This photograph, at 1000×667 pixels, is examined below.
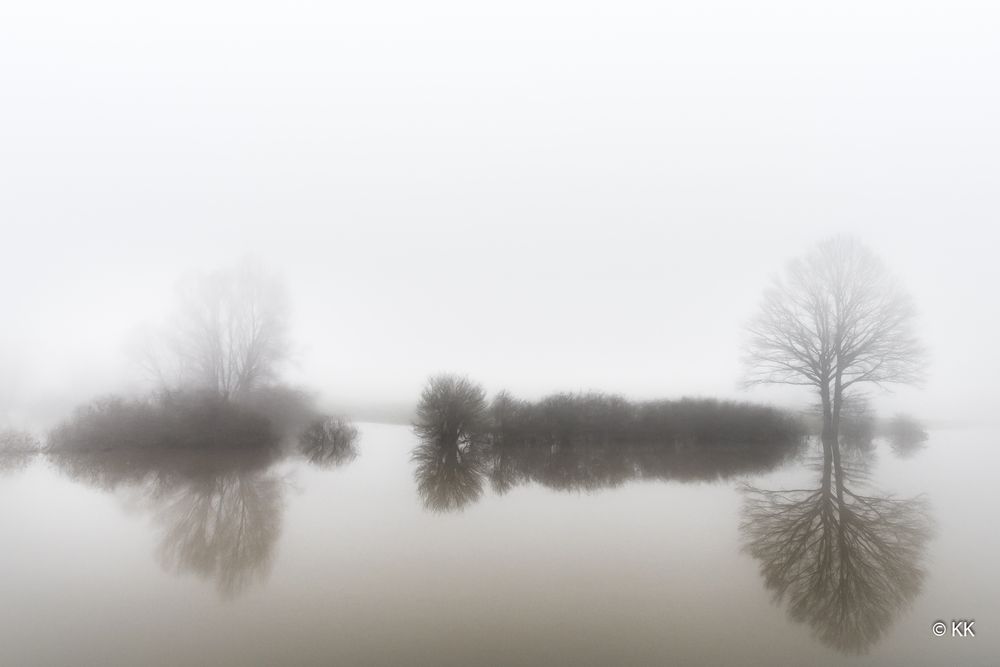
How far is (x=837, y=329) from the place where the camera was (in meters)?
20.1

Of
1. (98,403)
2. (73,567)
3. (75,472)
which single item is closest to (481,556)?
(73,567)

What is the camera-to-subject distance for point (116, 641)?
507 cm

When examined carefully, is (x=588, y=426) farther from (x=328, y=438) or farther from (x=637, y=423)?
(x=328, y=438)

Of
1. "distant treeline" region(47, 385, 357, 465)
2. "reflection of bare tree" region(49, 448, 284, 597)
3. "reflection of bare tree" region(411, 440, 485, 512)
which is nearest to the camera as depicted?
"reflection of bare tree" region(49, 448, 284, 597)

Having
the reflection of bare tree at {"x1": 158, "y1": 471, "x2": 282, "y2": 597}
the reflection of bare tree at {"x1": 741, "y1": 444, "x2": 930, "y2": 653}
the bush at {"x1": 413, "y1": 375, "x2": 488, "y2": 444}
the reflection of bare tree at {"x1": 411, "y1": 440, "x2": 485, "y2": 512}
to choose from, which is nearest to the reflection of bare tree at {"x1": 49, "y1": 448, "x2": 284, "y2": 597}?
the reflection of bare tree at {"x1": 158, "y1": 471, "x2": 282, "y2": 597}

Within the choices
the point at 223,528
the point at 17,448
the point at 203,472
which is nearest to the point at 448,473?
the point at 203,472

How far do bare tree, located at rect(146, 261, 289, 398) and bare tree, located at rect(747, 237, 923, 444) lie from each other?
20342 millimetres

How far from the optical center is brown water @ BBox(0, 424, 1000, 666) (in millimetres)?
4902

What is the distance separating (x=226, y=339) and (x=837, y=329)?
80.4 ft

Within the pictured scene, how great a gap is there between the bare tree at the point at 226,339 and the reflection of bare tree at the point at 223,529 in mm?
10567

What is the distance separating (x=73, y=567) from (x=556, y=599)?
6374 mm

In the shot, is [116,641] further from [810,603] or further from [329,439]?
[329,439]

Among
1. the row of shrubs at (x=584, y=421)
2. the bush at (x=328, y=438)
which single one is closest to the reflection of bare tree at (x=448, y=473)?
the row of shrubs at (x=584, y=421)

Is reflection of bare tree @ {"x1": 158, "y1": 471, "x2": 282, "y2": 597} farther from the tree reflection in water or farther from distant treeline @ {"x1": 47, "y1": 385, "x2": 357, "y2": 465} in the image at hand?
distant treeline @ {"x1": 47, "y1": 385, "x2": 357, "y2": 465}
